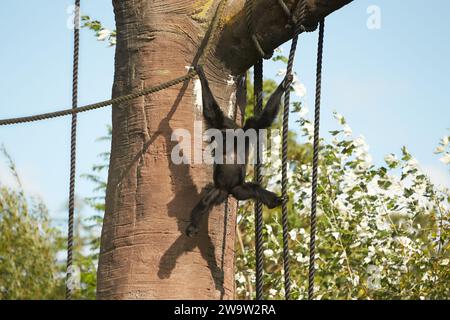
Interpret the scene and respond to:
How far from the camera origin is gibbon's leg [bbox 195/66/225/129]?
456cm

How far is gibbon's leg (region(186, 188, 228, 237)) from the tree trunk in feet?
0.14

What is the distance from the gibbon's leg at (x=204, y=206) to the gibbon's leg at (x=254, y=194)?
0.19 m

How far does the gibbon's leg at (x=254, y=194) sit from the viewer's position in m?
4.78

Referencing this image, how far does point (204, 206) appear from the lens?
14.4 feet

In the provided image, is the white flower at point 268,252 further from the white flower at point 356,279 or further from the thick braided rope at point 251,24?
the thick braided rope at point 251,24

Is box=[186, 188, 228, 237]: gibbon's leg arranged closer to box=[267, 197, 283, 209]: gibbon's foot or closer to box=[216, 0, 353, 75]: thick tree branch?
box=[267, 197, 283, 209]: gibbon's foot

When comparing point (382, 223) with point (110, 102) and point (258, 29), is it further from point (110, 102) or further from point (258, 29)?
point (110, 102)

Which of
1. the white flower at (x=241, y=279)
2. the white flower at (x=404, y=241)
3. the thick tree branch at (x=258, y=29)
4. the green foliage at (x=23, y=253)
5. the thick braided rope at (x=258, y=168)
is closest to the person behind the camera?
the thick tree branch at (x=258, y=29)

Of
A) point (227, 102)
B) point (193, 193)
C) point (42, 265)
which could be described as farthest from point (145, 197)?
point (42, 265)

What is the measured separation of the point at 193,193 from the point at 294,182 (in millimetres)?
3093

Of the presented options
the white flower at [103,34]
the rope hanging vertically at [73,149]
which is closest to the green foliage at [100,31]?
the white flower at [103,34]

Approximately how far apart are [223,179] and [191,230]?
15.5 inches

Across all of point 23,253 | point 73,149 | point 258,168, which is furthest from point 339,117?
point 23,253

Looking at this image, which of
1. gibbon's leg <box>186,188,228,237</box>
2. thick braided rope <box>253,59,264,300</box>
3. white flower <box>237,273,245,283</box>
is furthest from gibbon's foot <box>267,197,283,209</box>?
white flower <box>237,273,245,283</box>
